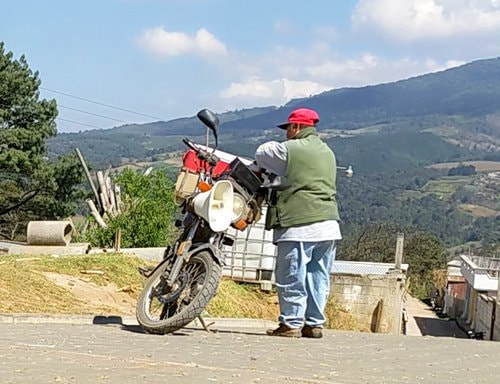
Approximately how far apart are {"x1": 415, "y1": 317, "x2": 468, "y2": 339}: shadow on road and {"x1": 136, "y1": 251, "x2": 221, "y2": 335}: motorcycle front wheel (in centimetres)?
3488

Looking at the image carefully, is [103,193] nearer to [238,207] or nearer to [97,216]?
[97,216]

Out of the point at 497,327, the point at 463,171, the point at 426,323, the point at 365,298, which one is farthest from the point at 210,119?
the point at 463,171

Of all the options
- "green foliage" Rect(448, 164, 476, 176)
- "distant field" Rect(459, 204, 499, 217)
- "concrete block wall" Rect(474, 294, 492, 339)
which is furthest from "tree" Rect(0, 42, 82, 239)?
"green foliage" Rect(448, 164, 476, 176)

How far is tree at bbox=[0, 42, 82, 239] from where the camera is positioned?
42.5 meters

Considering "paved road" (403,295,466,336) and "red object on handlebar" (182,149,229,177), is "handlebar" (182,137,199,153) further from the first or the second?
"paved road" (403,295,466,336)

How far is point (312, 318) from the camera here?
7.54m

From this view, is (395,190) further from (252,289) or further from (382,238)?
(252,289)

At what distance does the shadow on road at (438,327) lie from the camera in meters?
42.3

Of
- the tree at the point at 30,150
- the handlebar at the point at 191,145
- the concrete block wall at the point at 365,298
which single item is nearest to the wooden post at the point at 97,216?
the concrete block wall at the point at 365,298

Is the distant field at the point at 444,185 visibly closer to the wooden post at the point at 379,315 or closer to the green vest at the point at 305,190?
the wooden post at the point at 379,315

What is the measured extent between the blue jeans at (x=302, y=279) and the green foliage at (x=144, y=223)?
11.1 metres

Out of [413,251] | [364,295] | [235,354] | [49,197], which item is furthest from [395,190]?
[235,354]

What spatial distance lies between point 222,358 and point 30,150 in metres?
38.9

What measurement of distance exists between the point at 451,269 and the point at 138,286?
5387cm
